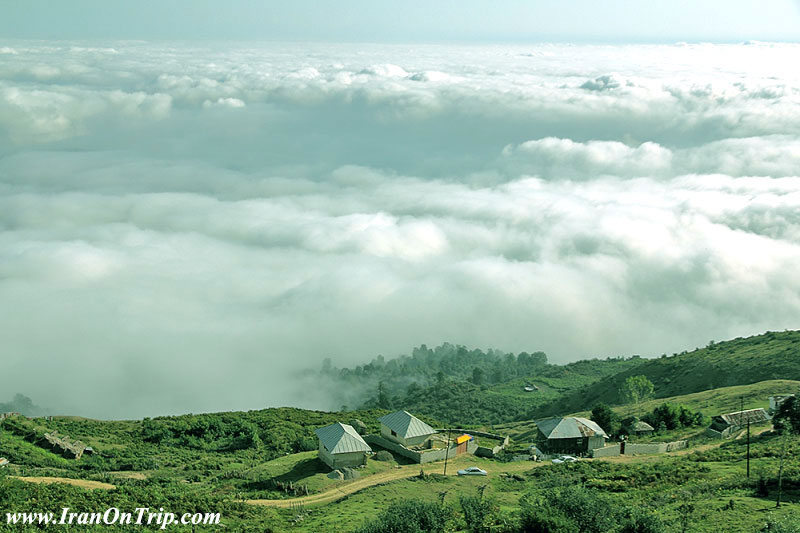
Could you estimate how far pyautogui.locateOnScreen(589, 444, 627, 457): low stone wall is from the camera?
50.6 m

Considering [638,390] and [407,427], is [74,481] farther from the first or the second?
[638,390]

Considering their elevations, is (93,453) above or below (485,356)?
below

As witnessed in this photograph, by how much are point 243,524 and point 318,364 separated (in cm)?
10811

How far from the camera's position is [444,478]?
43.1 meters

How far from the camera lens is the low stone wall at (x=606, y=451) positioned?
50584mm

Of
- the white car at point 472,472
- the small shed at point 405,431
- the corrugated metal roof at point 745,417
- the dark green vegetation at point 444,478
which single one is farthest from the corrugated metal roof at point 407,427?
the corrugated metal roof at point 745,417

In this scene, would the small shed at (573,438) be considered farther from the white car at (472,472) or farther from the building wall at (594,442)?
the white car at (472,472)

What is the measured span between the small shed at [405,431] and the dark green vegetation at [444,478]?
2299mm

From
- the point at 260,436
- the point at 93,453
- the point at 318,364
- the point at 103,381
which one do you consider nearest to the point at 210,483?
the point at 93,453

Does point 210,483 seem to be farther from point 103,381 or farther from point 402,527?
point 103,381

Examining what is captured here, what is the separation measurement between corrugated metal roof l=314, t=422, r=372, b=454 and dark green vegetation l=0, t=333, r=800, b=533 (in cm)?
155

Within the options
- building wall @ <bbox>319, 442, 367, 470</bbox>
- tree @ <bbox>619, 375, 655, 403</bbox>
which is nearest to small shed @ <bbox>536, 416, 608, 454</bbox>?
building wall @ <bbox>319, 442, 367, 470</bbox>

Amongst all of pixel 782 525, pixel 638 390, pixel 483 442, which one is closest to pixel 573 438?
pixel 483 442

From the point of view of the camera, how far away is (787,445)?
43406 mm
